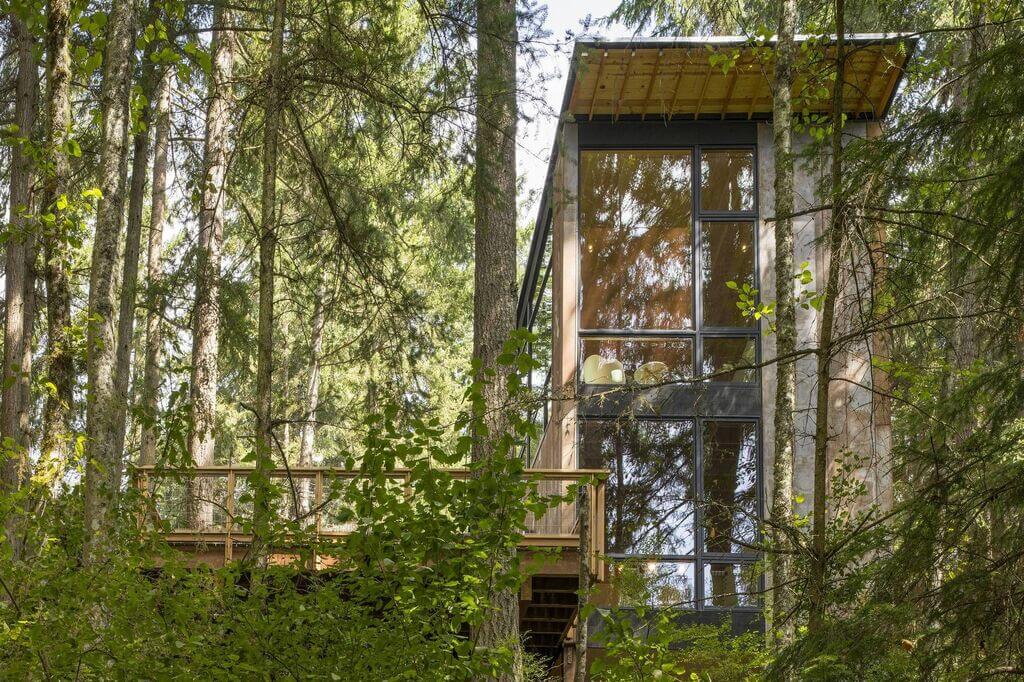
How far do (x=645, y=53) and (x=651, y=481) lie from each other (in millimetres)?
4796

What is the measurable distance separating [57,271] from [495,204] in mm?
3216

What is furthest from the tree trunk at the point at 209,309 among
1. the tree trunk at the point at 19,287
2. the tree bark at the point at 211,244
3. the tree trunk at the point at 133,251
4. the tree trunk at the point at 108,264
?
the tree trunk at the point at 108,264

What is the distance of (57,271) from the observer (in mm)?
7602

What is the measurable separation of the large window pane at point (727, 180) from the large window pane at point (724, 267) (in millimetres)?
232

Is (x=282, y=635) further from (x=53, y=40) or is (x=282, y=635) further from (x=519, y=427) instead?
(x=53, y=40)

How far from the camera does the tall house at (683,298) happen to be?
11.8 metres

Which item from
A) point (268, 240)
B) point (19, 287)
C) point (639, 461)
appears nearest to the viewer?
point (268, 240)

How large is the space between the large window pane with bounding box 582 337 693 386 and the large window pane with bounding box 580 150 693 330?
19cm

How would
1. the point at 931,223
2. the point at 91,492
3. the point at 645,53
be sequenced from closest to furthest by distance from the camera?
1. the point at 931,223
2. the point at 91,492
3. the point at 645,53

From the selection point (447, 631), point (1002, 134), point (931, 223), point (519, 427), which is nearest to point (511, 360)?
point (519, 427)

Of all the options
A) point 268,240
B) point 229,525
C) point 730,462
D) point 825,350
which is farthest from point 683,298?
point 825,350

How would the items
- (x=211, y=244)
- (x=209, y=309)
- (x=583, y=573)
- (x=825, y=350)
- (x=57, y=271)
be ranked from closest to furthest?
(x=825, y=350)
(x=583, y=573)
(x=57, y=271)
(x=209, y=309)
(x=211, y=244)

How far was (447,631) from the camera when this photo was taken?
15.0 ft

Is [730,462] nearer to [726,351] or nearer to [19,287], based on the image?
[726,351]
